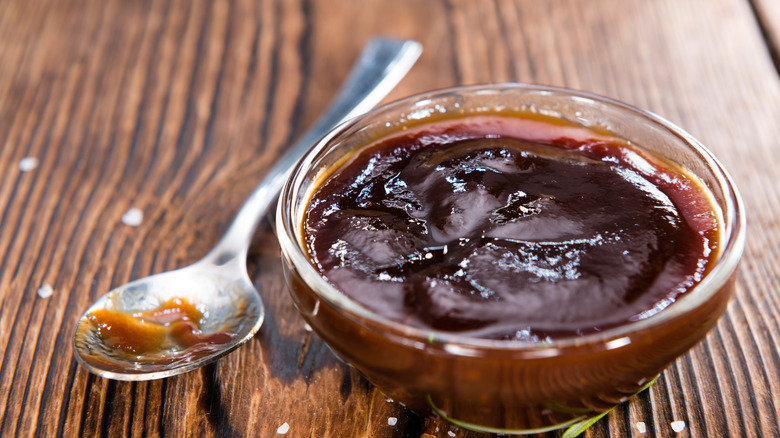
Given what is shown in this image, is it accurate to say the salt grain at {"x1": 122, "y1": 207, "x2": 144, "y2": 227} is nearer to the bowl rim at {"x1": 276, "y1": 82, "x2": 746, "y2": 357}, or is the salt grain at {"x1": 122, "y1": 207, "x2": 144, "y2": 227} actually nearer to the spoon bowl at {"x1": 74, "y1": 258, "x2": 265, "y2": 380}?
the spoon bowl at {"x1": 74, "y1": 258, "x2": 265, "y2": 380}

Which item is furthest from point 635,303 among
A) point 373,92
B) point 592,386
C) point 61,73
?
point 61,73

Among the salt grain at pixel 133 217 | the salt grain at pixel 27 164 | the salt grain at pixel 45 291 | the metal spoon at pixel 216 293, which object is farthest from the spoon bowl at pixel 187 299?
the salt grain at pixel 27 164

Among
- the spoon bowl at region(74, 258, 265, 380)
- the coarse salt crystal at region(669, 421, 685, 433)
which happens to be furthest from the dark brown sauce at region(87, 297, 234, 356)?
the coarse salt crystal at region(669, 421, 685, 433)

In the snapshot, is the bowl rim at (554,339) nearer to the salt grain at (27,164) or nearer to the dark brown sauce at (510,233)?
the dark brown sauce at (510,233)

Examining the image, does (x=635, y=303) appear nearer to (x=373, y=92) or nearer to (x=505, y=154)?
(x=505, y=154)

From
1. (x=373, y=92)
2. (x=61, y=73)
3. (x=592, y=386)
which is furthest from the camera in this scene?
(x=61, y=73)
